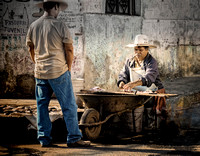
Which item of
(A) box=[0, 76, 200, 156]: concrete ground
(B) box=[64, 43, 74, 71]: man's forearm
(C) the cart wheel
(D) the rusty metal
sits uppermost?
(B) box=[64, 43, 74, 71]: man's forearm

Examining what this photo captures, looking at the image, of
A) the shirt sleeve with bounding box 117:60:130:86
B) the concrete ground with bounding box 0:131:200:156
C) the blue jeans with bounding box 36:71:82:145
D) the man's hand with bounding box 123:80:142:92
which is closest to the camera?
the concrete ground with bounding box 0:131:200:156

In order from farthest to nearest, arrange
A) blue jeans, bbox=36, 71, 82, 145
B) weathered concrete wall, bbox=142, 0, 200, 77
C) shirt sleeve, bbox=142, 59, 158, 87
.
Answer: weathered concrete wall, bbox=142, 0, 200, 77
shirt sleeve, bbox=142, 59, 158, 87
blue jeans, bbox=36, 71, 82, 145

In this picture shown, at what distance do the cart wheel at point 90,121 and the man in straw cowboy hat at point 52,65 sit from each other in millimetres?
383

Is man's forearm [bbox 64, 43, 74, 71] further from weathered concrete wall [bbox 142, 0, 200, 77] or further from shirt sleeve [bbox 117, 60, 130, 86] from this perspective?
weathered concrete wall [bbox 142, 0, 200, 77]

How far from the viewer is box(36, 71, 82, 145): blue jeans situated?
4.31 m

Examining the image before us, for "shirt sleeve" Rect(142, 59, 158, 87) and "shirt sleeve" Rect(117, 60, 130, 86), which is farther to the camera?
"shirt sleeve" Rect(117, 60, 130, 86)

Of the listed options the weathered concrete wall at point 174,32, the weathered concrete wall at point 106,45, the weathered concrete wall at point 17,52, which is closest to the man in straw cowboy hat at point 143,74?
the weathered concrete wall at point 106,45

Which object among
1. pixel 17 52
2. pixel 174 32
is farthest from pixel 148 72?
pixel 174 32

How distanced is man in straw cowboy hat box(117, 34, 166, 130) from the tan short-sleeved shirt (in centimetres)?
152

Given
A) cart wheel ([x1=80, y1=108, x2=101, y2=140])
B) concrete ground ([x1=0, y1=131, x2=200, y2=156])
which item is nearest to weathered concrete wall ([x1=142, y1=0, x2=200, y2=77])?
concrete ground ([x1=0, y1=131, x2=200, y2=156])

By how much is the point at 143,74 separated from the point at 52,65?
2069 mm

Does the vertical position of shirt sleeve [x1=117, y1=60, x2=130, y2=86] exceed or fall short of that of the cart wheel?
it exceeds it

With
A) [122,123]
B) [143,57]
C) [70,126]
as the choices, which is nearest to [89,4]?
[143,57]

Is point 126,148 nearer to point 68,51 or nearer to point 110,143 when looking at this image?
point 110,143
